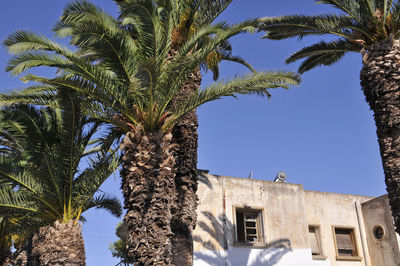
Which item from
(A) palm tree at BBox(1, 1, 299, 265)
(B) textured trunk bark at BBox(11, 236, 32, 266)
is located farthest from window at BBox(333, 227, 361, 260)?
(B) textured trunk bark at BBox(11, 236, 32, 266)

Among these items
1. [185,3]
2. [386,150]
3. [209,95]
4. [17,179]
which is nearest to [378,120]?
[386,150]

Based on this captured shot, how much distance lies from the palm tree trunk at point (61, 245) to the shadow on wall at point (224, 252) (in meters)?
5.40

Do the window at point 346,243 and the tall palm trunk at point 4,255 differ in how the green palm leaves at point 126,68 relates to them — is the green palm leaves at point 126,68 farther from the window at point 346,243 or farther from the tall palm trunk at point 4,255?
the window at point 346,243

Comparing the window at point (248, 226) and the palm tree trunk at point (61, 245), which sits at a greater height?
the window at point (248, 226)

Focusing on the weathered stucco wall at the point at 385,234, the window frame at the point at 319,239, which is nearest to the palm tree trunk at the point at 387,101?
the window frame at the point at 319,239

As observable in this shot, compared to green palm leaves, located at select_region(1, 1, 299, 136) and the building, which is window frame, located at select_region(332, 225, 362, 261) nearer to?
the building

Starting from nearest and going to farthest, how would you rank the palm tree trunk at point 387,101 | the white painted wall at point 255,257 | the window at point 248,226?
the palm tree trunk at point 387,101 < the white painted wall at point 255,257 < the window at point 248,226

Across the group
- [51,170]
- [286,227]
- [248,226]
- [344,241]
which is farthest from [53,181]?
[344,241]

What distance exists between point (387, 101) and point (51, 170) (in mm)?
9123

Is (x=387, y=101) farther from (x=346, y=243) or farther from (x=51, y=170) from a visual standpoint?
(x=346, y=243)

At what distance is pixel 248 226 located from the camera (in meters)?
18.0

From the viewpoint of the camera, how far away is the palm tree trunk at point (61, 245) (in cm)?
1149

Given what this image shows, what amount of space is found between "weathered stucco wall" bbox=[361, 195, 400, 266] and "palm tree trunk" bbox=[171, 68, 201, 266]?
38.5 feet

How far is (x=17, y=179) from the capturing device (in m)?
11.8
